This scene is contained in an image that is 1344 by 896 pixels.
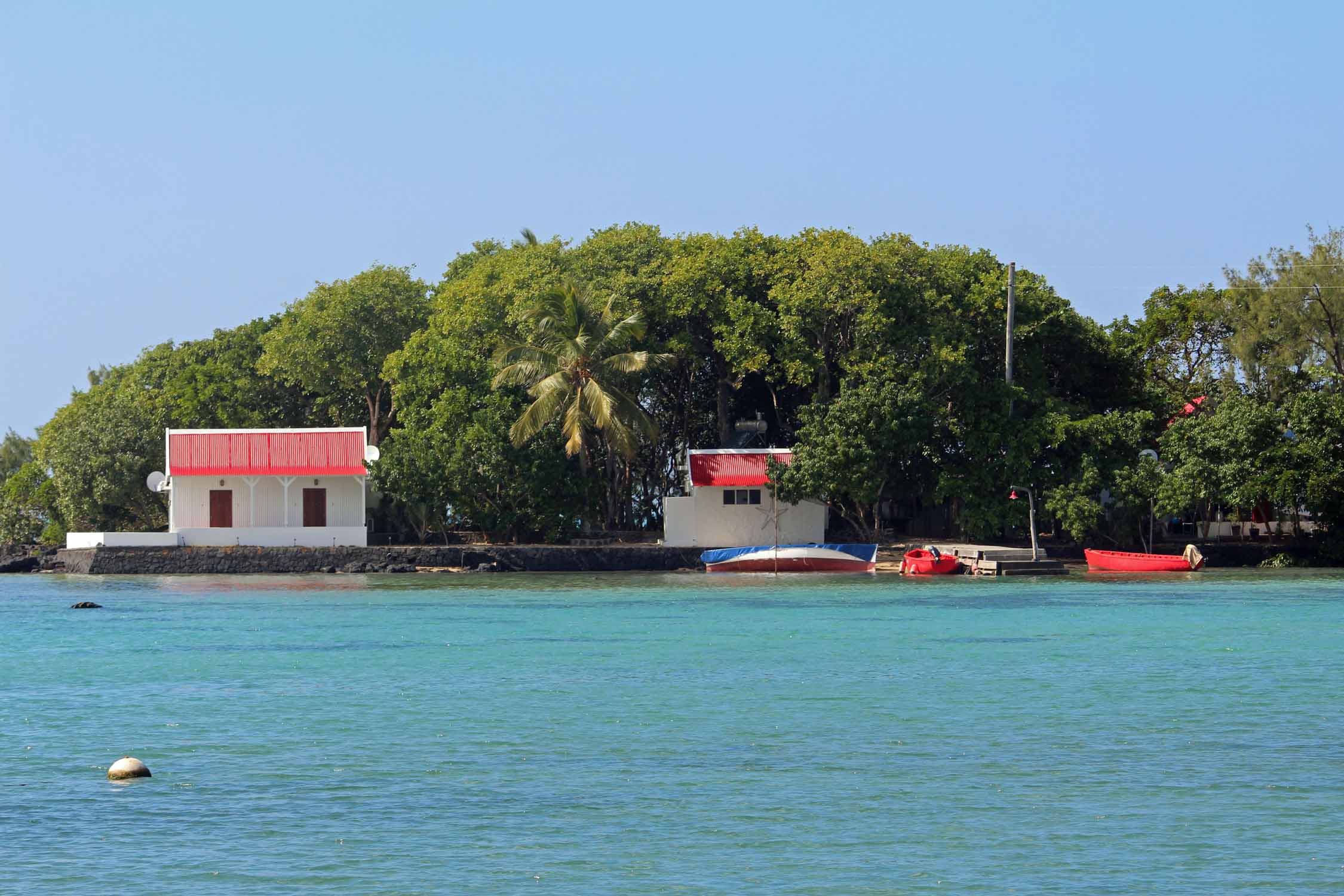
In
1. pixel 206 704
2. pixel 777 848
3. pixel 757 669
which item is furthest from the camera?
pixel 757 669

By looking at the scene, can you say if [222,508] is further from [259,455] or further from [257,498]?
[259,455]

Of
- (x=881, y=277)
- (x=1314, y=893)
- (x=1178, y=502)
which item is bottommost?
(x=1314, y=893)

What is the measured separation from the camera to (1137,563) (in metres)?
46.5

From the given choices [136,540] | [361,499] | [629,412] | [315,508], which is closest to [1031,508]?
[629,412]

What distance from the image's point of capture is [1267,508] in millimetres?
51500

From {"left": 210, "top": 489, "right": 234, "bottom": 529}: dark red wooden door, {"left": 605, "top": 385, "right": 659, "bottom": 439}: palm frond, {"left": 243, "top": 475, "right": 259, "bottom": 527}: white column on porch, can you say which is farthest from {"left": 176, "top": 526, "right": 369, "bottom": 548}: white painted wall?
{"left": 605, "top": 385, "right": 659, "bottom": 439}: palm frond

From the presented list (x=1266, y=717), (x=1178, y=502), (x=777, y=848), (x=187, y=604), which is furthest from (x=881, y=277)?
(x=777, y=848)

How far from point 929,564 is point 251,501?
21.9 m

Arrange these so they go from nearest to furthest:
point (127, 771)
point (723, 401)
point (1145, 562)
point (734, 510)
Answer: point (127, 771) < point (1145, 562) < point (734, 510) < point (723, 401)

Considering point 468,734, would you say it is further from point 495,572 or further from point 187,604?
point 495,572

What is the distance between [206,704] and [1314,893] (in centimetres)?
1418

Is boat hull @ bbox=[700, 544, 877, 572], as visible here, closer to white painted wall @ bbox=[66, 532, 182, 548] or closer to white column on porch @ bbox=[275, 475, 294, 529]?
white column on porch @ bbox=[275, 475, 294, 529]

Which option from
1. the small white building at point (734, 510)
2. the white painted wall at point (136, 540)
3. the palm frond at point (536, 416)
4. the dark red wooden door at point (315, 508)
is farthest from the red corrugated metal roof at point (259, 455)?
the small white building at point (734, 510)

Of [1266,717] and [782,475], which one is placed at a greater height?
[782,475]
